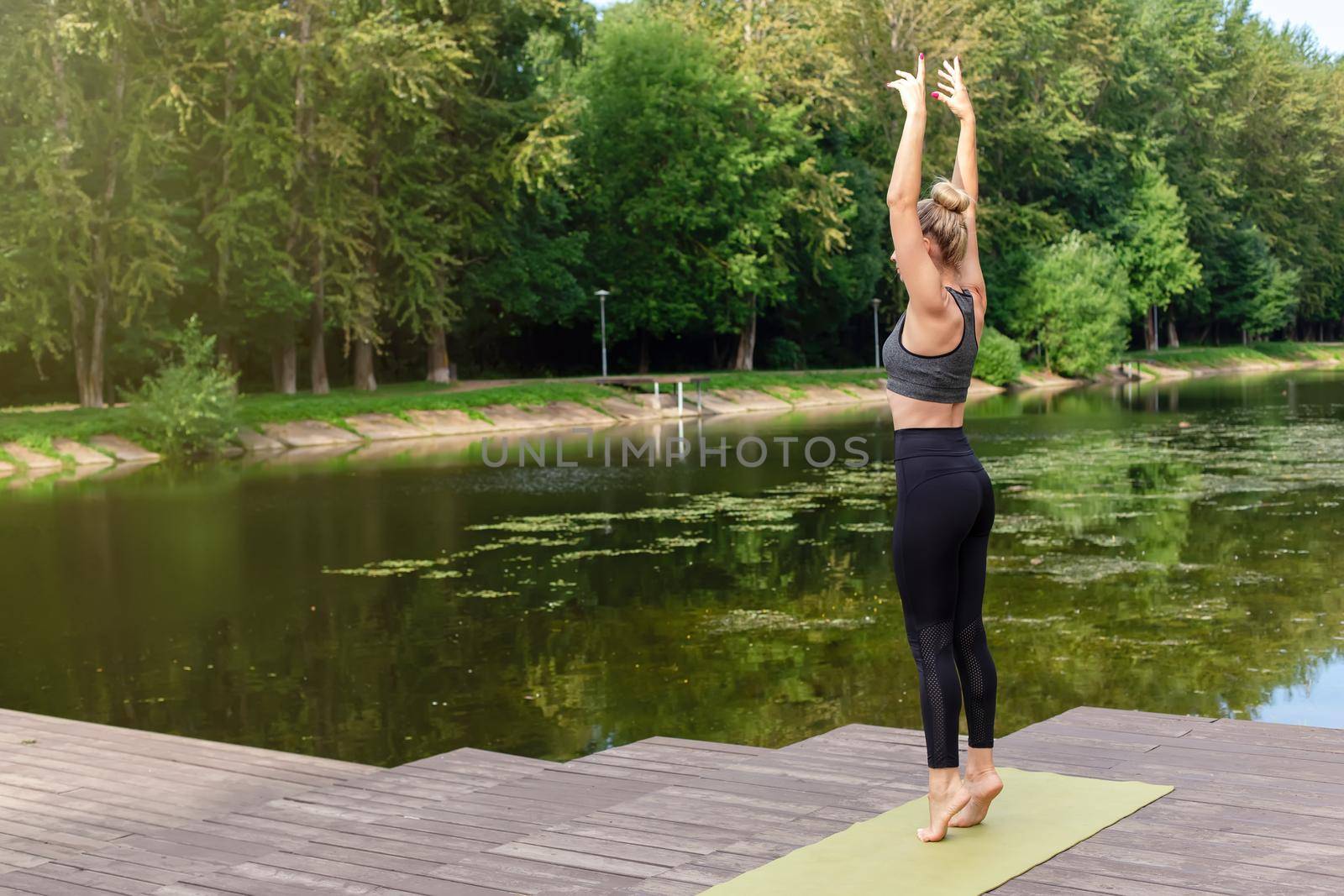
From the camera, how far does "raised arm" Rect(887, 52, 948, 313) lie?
4.81 metres

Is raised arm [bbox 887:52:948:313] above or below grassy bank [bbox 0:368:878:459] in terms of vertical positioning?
above

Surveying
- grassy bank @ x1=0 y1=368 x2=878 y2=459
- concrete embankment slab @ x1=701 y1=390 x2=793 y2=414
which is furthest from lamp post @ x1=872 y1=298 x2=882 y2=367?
concrete embankment slab @ x1=701 y1=390 x2=793 y2=414

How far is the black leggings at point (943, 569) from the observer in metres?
4.94

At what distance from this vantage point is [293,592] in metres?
14.9

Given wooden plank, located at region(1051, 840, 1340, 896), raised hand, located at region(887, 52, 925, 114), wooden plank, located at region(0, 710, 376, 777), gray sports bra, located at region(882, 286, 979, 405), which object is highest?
raised hand, located at region(887, 52, 925, 114)

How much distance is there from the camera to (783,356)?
58312 mm

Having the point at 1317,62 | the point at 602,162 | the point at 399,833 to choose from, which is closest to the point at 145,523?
the point at 399,833

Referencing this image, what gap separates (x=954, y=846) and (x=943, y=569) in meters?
0.90

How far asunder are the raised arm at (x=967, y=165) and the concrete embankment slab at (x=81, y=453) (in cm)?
2879

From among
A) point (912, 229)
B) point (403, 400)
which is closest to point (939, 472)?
point (912, 229)

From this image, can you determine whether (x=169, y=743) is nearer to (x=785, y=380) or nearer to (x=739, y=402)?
(x=739, y=402)

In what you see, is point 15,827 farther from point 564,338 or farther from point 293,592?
point 564,338

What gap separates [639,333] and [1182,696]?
47722 millimetres

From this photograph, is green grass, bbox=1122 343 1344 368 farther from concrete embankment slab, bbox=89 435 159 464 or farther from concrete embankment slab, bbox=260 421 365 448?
concrete embankment slab, bbox=89 435 159 464
